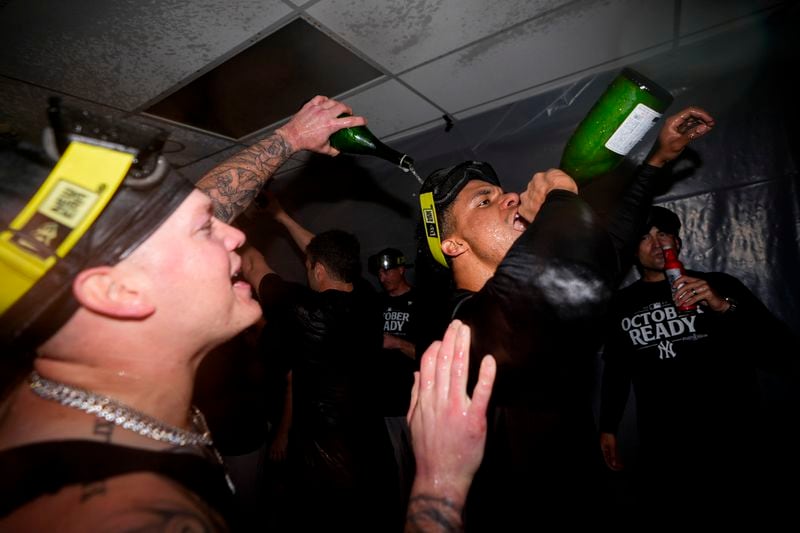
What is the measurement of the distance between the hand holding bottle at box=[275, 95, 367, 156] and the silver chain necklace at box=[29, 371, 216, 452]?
1.39 meters

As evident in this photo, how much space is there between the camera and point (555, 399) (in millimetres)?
1275

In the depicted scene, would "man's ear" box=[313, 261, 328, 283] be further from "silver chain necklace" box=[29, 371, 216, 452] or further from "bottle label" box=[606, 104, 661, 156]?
"bottle label" box=[606, 104, 661, 156]

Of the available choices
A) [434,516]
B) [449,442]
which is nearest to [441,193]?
[449,442]

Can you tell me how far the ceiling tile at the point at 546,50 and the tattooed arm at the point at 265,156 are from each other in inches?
50.7

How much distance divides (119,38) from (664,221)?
13.5 ft

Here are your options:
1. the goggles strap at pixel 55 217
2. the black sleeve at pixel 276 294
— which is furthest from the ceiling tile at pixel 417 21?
the black sleeve at pixel 276 294

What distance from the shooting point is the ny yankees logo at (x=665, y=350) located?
287 cm

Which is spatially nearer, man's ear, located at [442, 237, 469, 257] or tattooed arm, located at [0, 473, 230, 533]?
tattooed arm, located at [0, 473, 230, 533]

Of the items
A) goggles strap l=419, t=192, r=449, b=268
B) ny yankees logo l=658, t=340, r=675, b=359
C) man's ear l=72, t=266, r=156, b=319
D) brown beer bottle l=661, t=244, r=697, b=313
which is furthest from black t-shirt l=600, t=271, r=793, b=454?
man's ear l=72, t=266, r=156, b=319

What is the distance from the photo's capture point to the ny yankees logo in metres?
2.87

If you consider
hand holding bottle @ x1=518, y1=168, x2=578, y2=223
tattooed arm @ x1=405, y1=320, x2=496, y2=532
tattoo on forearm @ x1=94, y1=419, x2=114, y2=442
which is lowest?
tattooed arm @ x1=405, y1=320, x2=496, y2=532

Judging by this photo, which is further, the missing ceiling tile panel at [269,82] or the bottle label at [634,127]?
the missing ceiling tile panel at [269,82]

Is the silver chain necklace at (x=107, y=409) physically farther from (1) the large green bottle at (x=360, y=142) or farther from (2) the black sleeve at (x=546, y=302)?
(1) the large green bottle at (x=360, y=142)

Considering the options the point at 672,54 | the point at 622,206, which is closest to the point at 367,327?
the point at 622,206
